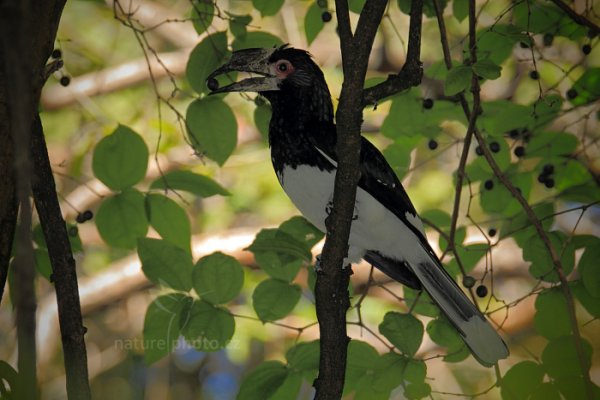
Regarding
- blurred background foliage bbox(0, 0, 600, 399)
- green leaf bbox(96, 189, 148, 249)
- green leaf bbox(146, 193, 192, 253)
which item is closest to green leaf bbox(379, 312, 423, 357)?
blurred background foliage bbox(0, 0, 600, 399)

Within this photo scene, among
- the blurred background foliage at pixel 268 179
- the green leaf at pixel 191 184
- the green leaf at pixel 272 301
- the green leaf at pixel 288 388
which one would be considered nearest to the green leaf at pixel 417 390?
the blurred background foliage at pixel 268 179

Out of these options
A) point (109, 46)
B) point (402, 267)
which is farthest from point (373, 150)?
point (109, 46)

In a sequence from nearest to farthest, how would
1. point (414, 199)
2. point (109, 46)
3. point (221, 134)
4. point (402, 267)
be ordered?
point (221, 134)
point (402, 267)
point (414, 199)
point (109, 46)

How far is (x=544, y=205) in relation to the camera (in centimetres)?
279

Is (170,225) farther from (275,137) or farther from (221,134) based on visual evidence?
(275,137)

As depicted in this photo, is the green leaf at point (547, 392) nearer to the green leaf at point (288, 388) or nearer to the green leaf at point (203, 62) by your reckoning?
the green leaf at point (288, 388)

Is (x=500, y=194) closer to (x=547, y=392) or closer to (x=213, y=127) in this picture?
(x=547, y=392)

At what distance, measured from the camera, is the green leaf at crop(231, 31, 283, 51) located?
2.81m

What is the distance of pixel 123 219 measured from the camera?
2.58m

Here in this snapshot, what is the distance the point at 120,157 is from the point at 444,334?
49.3 inches

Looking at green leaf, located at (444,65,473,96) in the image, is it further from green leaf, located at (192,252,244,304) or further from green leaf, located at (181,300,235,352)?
green leaf, located at (181,300,235,352)

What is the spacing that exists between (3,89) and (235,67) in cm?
116

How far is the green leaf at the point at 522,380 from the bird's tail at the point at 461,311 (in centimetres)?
29

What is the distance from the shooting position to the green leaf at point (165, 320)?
7.90 feet
